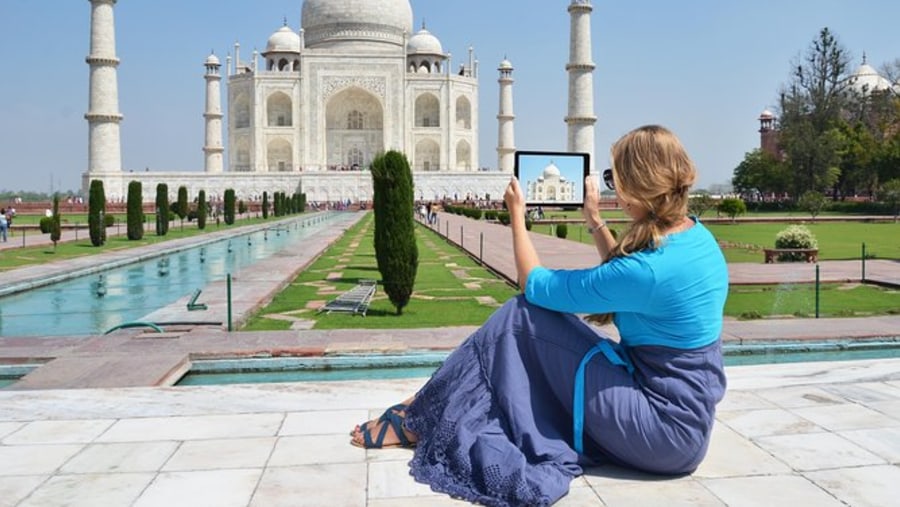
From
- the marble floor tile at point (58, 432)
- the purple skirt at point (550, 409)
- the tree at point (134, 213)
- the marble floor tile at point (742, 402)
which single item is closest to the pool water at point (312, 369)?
the marble floor tile at point (58, 432)

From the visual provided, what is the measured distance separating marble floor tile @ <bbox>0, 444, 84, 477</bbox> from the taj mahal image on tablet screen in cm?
3524

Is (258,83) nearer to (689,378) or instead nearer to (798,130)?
(798,130)

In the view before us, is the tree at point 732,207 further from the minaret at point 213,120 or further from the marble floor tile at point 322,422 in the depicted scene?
the minaret at point 213,120

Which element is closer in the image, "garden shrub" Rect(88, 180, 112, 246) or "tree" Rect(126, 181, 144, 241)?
"garden shrub" Rect(88, 180, 112, 246)

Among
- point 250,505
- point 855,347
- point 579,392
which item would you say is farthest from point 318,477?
point 855,347

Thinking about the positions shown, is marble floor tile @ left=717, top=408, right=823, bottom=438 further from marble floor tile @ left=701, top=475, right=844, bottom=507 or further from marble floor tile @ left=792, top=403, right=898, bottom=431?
marble floor tile @ left=701, top=475, right=844, bottom=507

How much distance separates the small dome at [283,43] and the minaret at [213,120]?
12.4 feet

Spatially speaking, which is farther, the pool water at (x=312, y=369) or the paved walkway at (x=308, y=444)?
the pool water at (x=312, y=369)

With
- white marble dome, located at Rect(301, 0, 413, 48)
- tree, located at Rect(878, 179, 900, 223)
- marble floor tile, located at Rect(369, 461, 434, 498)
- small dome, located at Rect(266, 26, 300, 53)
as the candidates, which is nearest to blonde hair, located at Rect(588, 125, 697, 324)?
marble floor tile, located at Rect(369, 461, 434, 498)

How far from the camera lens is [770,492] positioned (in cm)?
215

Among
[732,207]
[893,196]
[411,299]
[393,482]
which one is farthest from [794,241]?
[893,196]

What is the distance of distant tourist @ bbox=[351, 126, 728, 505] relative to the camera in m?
2.07

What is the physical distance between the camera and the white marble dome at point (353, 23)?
43.6m

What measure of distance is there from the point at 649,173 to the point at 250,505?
128cm
